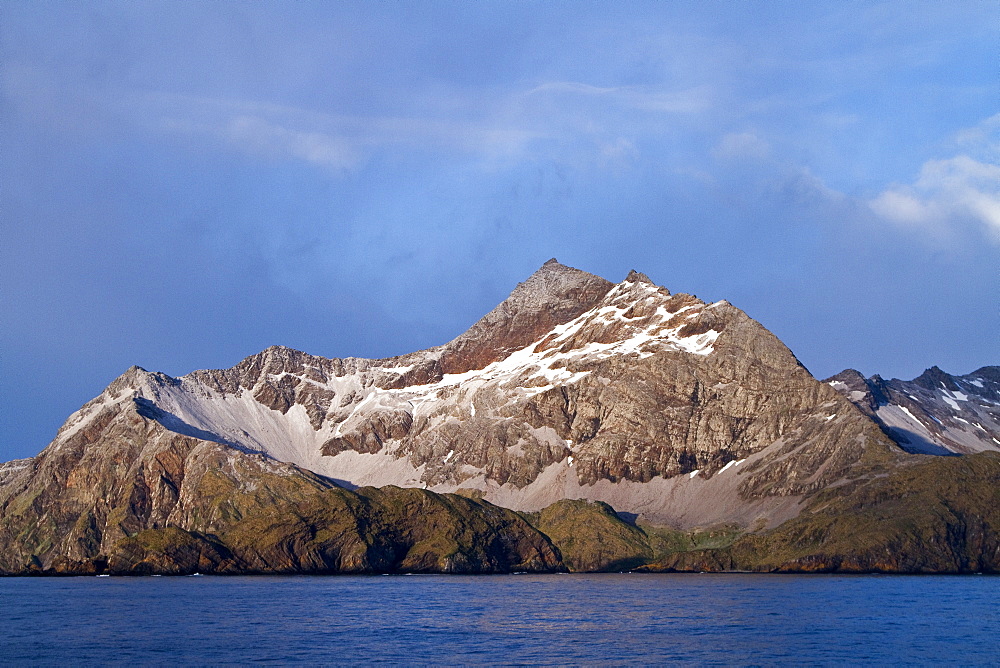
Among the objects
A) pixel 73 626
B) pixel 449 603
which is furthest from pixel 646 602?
pixel 73 626

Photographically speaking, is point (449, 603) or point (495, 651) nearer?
point (495, 651)

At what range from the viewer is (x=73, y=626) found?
13775 cm

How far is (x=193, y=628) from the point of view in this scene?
133 m

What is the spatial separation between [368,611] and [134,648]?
49.0 metres

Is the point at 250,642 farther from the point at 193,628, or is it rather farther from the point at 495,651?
the point at 495,651

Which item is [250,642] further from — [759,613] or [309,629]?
[759,613]

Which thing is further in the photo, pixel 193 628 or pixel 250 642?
pixel 193 628

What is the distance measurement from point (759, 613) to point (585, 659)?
5165cm

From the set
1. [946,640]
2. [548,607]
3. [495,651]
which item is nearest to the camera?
[495,651]

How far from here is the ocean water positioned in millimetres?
108062

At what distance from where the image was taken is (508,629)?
437 ft

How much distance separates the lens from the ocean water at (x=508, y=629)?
108 metres

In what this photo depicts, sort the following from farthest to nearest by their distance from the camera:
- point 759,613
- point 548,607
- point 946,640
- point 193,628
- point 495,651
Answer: point 548,607, point 759,613, point 193,628, point 946,640, point 495,651

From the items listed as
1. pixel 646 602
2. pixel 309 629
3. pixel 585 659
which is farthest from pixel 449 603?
pixel 585 659
